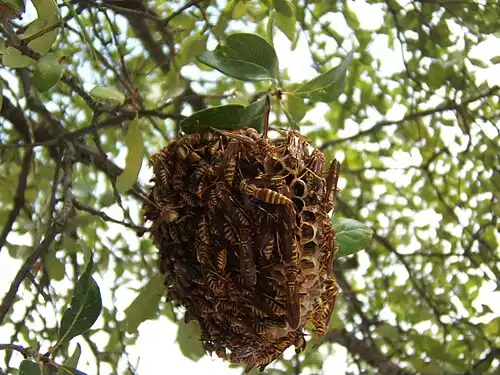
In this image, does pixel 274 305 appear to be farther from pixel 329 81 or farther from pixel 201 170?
pixel 329 81

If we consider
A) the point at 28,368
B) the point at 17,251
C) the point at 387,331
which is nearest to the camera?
the point at 28,368

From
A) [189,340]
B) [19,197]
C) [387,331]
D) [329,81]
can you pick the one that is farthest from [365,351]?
[329,81]

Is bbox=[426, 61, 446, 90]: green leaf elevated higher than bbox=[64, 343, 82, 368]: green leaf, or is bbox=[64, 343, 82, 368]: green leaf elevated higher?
bbox=[426, 61, 446, 90]: green leaf

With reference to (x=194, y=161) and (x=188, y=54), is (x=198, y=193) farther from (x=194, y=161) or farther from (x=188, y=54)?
(x=188, y=54)

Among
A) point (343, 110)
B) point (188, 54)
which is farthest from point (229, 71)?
point (343, 110)

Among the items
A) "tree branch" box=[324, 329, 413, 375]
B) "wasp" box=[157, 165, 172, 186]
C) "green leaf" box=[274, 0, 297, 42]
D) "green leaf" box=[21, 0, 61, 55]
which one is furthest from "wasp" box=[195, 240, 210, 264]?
"tree branch" box=[324, 329, 413, 375]

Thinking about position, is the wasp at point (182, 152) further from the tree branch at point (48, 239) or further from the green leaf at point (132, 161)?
the tree branch at point (48, 239)

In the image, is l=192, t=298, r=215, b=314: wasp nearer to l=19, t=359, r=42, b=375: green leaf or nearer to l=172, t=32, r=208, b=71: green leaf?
l=19, t=359, r=42, b=375: green leaf
